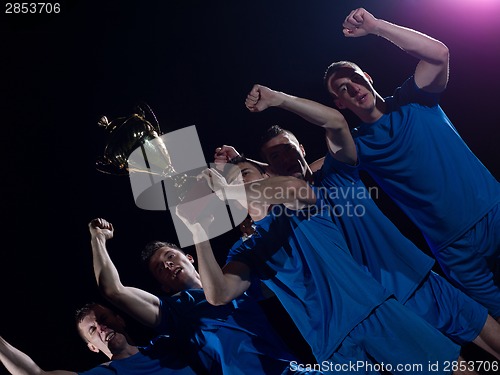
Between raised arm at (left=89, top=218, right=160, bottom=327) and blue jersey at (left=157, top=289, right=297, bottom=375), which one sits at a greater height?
raised arm at (left=89, top=218, right=160, bottom=327)

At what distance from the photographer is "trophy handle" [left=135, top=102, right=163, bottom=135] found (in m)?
2.29

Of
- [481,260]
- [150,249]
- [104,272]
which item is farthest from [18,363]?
[481,260]

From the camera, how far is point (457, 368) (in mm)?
1886

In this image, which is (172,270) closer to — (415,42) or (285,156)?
(285,156)

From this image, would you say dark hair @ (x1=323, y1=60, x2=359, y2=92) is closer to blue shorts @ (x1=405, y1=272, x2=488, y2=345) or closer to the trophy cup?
the trophy cup

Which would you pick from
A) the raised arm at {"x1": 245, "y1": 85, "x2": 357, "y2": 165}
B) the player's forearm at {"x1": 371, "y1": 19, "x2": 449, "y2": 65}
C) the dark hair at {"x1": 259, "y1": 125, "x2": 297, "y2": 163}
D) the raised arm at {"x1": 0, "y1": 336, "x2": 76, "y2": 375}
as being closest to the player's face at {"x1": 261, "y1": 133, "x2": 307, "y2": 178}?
the dark hair at {"x1": 259, "y1": 125, "x2": 297, "y2": 163}

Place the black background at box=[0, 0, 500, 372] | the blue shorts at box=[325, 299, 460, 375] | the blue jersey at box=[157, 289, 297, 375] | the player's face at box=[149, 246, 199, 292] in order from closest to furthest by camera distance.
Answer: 1. the blue shorts at box=[325, 299, 460, 375]
2. the blue jersey at box=[157, 289, 297, 375]
3. the player's face at box=[149, 246, 199, 292]
4. the black background at box=[0, 0, 500, 372]

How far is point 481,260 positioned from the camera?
203cm

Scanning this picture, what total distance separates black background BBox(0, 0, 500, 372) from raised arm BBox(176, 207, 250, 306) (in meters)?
0.36

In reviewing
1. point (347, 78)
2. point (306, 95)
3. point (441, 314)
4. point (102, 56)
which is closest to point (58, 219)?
point (102, 56)

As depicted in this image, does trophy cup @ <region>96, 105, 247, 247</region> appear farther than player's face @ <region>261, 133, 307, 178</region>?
No

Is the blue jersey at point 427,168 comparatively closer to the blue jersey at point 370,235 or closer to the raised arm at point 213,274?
the blue jersey at point 370,235

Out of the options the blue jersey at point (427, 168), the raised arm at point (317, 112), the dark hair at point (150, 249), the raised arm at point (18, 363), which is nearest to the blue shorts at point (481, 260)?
the blue jersey at point (427, 168)

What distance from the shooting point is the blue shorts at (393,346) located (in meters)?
1.88
